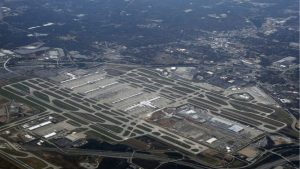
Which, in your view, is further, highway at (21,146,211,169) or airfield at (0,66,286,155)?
airfield at (0,66,286,155)

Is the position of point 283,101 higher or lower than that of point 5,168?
lower

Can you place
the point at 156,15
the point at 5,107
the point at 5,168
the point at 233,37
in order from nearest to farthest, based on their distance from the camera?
the point at 5,168, the point at 5,107, the point at 233,37, the point at 156,15

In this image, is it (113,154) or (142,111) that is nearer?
(113,154)

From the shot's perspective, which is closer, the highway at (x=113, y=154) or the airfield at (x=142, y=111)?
the highway at (x=113, y=154)

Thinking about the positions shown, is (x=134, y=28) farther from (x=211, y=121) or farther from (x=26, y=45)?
(x=211, y=121)

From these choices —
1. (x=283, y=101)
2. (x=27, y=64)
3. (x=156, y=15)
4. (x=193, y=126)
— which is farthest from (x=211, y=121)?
(x=156, y=15)

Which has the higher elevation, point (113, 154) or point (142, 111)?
point (113, 154)

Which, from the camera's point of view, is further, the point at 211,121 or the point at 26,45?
the point at 26,45

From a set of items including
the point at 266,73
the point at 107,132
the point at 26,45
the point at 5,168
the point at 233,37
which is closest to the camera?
the point at 5,168
